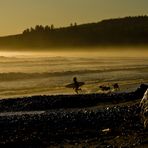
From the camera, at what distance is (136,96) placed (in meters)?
26.1

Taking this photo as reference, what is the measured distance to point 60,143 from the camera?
14.6 metres

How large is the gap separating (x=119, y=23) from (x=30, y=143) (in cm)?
13909

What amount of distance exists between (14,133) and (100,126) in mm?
2511

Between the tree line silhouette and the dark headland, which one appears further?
the tree line silhouette

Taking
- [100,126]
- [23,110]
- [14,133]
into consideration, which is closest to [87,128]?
[100,126]

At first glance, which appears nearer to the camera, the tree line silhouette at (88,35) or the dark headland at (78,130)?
the dark headland at (78,130)

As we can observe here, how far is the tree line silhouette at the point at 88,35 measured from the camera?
149750 mm

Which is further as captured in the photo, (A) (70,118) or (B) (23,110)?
(B) (23,110)

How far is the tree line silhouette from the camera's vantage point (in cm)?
14975

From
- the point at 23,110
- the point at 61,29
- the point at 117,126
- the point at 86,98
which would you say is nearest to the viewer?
the point at 117,126

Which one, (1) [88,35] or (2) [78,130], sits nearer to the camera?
(2) [78,130]

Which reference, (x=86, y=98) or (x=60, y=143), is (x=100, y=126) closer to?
(x=60, y=143)

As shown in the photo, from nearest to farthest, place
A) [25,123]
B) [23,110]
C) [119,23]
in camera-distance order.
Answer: [25,123] → [23,110] → [119,23]

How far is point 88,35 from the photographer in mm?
156125
